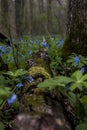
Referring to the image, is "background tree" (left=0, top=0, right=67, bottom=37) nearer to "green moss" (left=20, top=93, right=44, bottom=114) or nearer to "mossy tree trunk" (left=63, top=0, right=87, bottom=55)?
"mossy tree trunk" (left=63, top=0, right=87, bottom=55)

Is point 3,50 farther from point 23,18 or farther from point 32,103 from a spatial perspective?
point 23,18

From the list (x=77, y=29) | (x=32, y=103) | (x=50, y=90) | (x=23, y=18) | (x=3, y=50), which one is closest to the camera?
(x=32, y=103)

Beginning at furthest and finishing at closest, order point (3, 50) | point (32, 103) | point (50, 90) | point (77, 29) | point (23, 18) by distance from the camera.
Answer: point (23, 18) → point (3, 50) → point (77, 29) → point (50, 90) → point (32, 103)

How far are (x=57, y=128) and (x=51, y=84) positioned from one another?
1.02 ft

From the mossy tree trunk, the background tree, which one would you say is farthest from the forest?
the background tree

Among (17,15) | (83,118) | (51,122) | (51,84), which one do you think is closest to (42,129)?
(51,122)

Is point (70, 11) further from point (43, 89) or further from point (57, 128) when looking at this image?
point (57, 128)

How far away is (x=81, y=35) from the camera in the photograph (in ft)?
14.1

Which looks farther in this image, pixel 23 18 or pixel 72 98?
pixel 23 18

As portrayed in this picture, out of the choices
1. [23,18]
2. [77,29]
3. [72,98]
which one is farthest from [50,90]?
[23,18]

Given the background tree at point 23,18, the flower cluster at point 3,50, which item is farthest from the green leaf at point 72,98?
the flower cluster at point 3,50

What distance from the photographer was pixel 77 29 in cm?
436

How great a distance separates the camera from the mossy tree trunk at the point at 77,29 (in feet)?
14.0

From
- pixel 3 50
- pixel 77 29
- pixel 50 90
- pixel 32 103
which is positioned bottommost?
pixel 32 103
